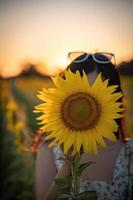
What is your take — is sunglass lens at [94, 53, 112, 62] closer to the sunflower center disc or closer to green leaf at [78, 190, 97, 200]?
the sunflower center disc

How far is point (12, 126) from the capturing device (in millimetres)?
2201

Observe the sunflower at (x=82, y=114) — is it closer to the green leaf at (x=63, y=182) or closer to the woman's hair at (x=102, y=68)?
the green leaf at (x=63, y=182)

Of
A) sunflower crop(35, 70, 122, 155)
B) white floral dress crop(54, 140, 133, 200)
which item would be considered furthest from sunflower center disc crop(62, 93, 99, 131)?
white floral dress crop(54, 140, 133, 200)

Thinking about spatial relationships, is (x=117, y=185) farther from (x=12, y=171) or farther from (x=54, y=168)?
(x=12, y=171)

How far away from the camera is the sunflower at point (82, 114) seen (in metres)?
0.93

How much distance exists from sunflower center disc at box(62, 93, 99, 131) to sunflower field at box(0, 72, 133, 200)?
0.89 m

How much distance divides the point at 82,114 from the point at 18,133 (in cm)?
123

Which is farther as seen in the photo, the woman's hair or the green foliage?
the green foliage

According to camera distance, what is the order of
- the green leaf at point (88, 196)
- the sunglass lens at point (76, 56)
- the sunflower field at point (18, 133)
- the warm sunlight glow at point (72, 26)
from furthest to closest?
1. the sunflower field at point (18, 133)
2. the warm sunlight glow at point (72, 26)
3. the sunglass lens at point (76, 56)
4. the green leaf at point (88, 196)

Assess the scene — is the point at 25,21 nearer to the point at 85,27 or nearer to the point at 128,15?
the point at 85,27

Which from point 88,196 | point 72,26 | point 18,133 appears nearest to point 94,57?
point 72,26

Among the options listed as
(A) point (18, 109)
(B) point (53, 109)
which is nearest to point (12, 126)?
(A) point (18, 109)

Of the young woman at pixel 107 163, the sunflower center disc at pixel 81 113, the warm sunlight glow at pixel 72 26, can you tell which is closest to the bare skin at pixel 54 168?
the young woman at pixel 107 163

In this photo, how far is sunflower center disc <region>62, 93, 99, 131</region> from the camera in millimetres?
934
